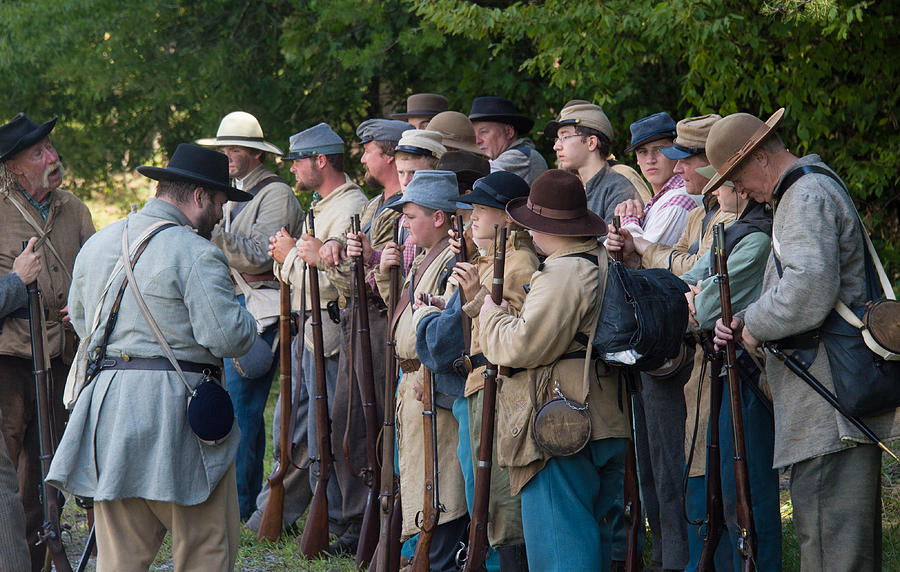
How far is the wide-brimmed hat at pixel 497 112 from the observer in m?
7.05

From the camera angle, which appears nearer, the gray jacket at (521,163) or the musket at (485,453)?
the musket at (485,453)

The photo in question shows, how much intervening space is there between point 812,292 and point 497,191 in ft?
4.77

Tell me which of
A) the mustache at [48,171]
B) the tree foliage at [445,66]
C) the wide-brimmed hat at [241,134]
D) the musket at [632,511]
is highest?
the tree foliage at [445,66]

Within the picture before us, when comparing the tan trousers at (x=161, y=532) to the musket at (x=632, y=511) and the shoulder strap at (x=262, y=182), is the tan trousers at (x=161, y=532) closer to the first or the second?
the musket at (x=632, y=511)

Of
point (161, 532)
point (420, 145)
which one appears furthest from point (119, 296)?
point (420, 145)

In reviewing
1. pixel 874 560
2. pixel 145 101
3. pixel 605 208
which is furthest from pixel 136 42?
pixel 874 560

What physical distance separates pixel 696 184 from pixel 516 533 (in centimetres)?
204

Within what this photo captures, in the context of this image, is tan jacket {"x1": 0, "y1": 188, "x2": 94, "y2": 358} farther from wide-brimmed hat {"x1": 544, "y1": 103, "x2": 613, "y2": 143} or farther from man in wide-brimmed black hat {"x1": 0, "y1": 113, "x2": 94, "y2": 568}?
wide-brimmed hat {"x1": 544, "y1": 103, "x2": 613, "y2": 143}

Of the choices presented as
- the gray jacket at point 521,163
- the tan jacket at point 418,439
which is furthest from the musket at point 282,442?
the gray jacket at point 521,163

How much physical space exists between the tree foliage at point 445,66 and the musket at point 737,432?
2.95 m

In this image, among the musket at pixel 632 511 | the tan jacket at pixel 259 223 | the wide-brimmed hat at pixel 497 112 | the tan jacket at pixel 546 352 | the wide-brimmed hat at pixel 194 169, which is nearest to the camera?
the tan jacket at pixel 546 352

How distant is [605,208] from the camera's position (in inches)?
247

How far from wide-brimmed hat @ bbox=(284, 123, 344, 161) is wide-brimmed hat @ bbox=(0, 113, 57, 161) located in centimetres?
148

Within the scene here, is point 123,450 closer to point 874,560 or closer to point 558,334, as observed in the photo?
point 558,334
